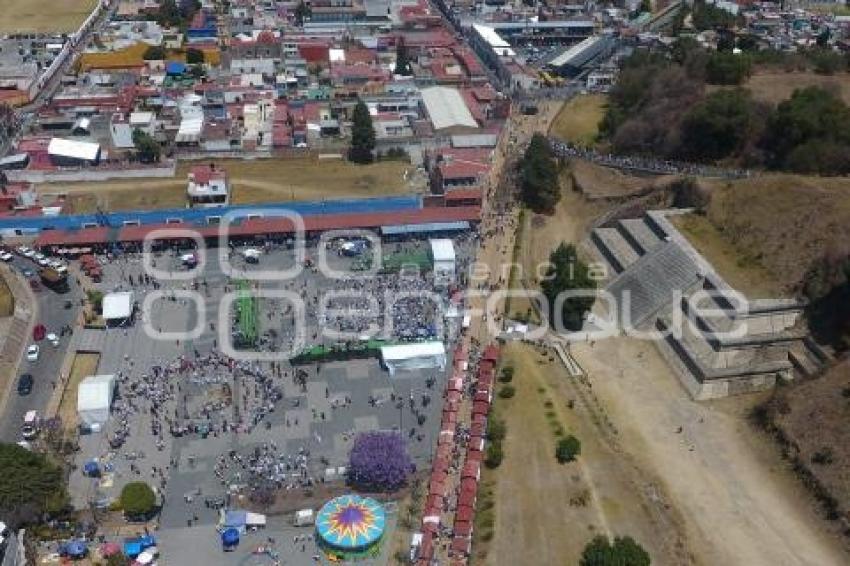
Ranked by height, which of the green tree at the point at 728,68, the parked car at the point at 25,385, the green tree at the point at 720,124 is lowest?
the parked car at the point at 25,385

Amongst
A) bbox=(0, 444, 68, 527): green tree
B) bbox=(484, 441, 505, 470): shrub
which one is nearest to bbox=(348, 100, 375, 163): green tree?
bbox=(484, 441, 505, 470): shrub

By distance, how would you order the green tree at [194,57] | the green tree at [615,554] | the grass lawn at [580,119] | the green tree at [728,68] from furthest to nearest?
the green tree at [194,57]
the grass lawn at [580,119]
the green tree at [728,68]
the green tree at [615,554]

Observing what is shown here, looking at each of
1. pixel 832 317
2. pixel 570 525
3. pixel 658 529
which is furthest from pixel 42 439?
pixel 832 317

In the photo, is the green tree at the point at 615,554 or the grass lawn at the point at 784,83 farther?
the grass lawn at the point at 784,83

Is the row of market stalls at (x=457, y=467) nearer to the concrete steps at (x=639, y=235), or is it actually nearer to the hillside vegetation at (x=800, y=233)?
the concrete steps at (x=639, y=235)

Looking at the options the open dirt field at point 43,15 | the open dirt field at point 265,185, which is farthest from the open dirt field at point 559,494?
the open dirt field at point 43,15

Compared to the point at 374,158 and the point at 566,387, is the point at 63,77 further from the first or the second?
the point at 566,387

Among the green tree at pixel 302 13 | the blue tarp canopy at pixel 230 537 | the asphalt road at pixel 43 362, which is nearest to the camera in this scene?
the blue tarp canopy at pixel 230 537

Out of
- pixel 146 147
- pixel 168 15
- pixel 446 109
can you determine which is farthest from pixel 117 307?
pixel 168 15
